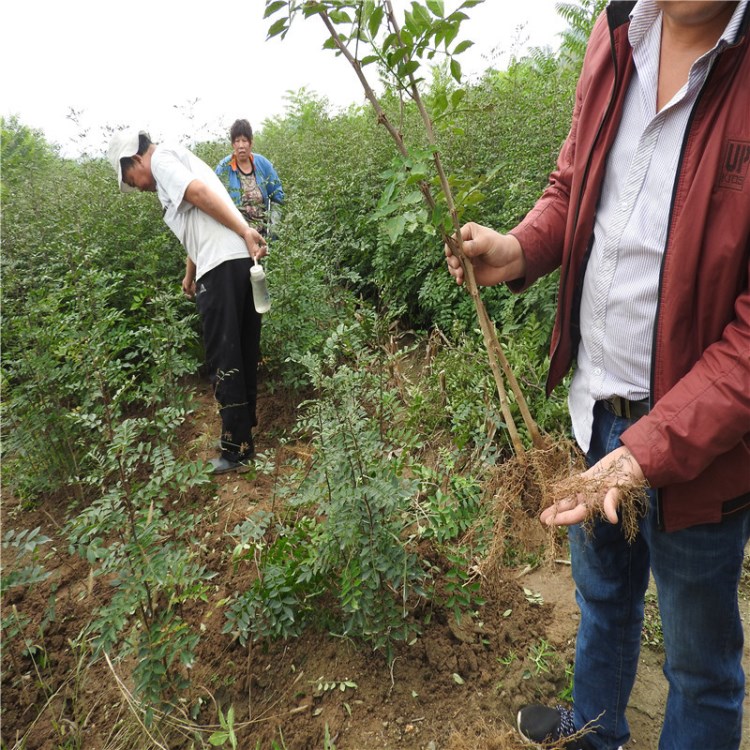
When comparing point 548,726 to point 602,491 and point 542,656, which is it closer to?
point 542,656

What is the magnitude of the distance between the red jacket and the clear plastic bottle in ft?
7.72

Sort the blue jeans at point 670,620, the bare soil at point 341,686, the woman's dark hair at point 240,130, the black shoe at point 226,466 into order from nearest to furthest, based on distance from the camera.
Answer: the blue jeans at point 670,620
the bare soil at point 341,686
the black shoe at point 226,466
the woman's dark hair at point 240,130

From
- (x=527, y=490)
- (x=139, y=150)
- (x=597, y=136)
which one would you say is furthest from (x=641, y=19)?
(x=139, y=150)

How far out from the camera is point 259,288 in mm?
3369

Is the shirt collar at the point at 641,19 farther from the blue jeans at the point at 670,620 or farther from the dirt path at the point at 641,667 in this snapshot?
the dirt path at the point at 641,667

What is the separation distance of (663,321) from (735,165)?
1.00 ft

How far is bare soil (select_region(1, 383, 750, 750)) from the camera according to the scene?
1.88 metres

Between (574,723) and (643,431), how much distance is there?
114cm

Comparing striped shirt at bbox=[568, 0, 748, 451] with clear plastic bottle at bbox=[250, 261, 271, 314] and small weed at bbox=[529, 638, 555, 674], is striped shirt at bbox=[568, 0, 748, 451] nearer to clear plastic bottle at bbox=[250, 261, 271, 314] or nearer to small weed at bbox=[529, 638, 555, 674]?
small weed at bbox=[529, 638, 555, 674]

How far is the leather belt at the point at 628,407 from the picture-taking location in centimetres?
130

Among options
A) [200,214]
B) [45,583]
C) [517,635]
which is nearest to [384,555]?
[517,635]

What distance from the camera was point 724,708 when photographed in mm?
1358

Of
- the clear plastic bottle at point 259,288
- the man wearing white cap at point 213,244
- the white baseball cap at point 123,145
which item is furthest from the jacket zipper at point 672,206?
the white baseball cap at point 123,145

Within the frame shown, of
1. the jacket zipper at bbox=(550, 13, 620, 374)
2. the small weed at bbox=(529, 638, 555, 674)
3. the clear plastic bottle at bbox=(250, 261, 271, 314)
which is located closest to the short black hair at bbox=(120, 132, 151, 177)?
the clear plastic bottle at bbox=(250, 261, 271, 314)
